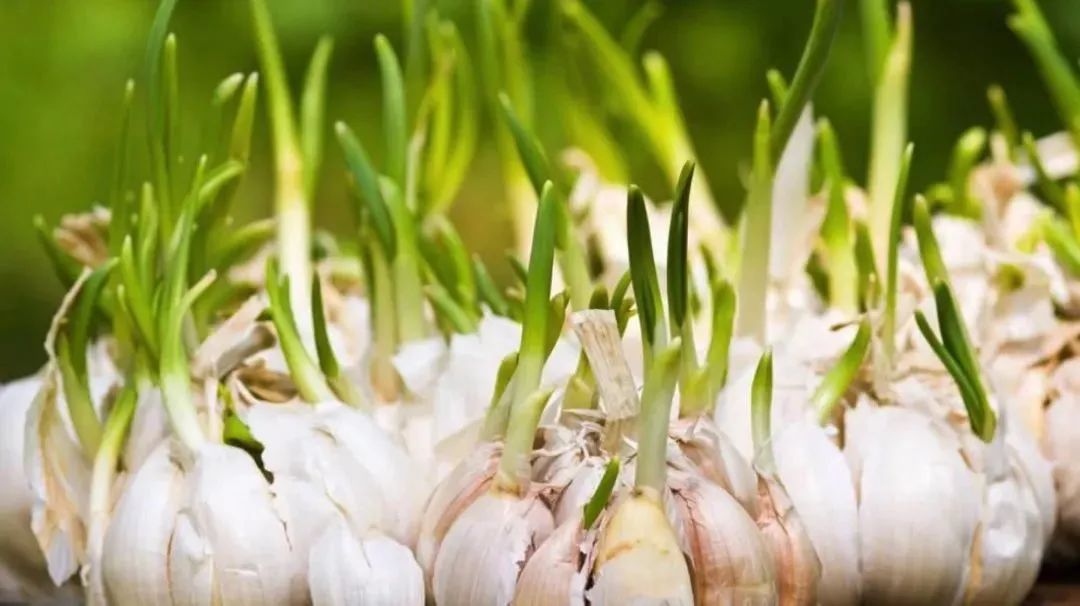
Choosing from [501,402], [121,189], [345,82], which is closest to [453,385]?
[501,402]

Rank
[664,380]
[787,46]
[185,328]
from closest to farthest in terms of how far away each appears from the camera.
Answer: [664,380]
[185,328]
[787,46]

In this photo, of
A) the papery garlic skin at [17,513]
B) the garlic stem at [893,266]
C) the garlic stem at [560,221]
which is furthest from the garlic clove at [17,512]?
the garlic stem at [893,266]

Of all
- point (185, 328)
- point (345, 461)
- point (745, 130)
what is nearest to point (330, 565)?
point (345, 461)

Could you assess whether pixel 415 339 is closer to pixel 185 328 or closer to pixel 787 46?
pixel 185 328

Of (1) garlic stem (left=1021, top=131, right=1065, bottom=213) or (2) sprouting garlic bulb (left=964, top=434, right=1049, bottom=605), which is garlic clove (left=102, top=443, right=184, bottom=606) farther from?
(1) garlic stem (left=1021, top=131, right=1065, bottom=213)

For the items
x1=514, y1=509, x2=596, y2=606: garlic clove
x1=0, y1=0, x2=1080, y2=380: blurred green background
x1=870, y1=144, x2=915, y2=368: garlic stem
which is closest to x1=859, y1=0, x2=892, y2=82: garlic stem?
x1=870, y1=144, x2=915, y2=368: garlic stem

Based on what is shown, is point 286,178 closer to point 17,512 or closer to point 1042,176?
point 17,512

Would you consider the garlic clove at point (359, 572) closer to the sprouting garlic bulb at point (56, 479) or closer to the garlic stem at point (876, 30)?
the sprouting garlic bulb at point (56, 479)

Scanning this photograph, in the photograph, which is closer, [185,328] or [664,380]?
[664,380]
